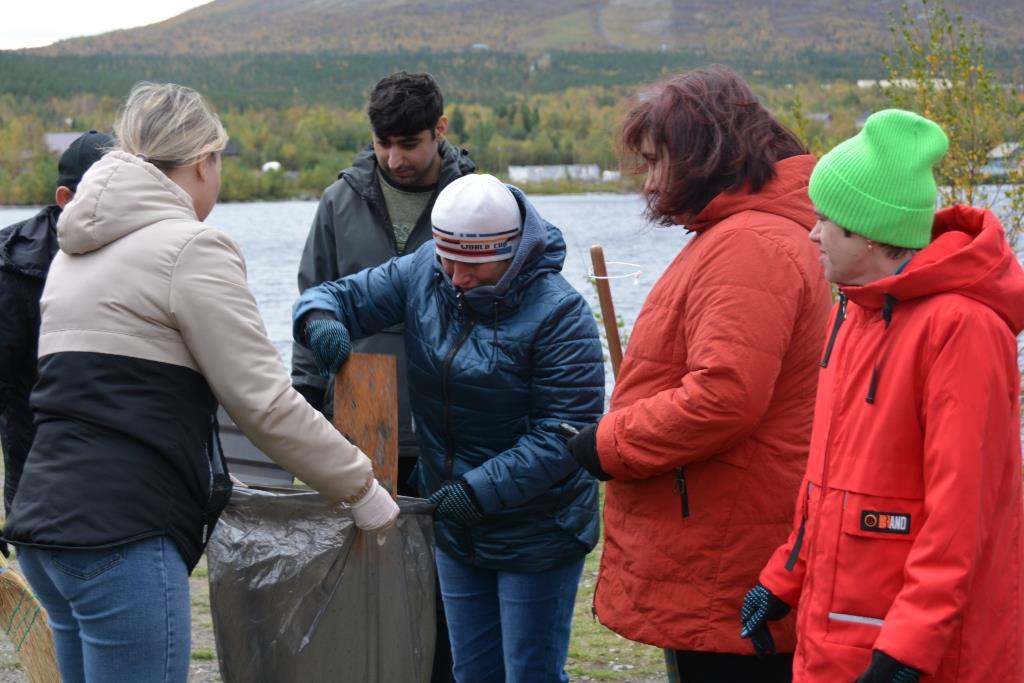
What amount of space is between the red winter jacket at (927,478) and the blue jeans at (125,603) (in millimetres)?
1162

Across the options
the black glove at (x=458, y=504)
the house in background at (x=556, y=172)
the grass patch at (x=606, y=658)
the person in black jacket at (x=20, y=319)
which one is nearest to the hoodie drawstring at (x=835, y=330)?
the black glove at (x=458, y=504)

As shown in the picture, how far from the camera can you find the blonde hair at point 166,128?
237cm

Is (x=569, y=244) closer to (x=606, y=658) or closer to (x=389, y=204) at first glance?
(x=606, y=658)

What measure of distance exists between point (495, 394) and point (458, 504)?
27 centimetres

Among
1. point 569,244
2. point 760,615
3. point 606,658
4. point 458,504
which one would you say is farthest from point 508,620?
point 569,244

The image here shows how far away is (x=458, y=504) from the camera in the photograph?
2.77 m

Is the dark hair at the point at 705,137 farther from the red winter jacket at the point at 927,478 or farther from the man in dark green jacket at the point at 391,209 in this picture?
the man in dark green jacket at the point at 391,209

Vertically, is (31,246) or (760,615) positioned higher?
(31,246)

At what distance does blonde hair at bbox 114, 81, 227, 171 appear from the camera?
2371 millimetres

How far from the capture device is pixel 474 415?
286cm

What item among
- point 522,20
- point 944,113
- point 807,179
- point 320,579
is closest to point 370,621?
point 320,579

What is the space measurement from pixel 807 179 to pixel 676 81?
1.09 ft

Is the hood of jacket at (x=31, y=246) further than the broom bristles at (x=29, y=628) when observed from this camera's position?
No

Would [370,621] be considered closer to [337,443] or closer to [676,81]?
[337,443]
